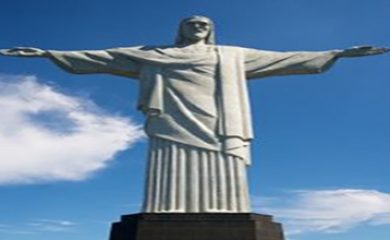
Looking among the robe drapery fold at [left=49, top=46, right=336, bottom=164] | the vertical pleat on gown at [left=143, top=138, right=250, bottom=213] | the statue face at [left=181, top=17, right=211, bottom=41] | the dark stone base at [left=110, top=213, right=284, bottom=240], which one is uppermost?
the statue face at [left=181, top=17, right=211, bottom=41]

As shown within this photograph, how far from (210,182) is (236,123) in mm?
1509

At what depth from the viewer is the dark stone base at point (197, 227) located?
42.0 feet

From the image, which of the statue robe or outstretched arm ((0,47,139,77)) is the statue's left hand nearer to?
the statue robe

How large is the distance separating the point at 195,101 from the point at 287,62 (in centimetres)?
263

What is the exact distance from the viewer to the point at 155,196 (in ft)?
45.5

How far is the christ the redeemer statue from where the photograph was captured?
547 inches

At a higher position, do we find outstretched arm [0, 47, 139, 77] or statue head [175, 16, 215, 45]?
statue head [175, 16, 215, 45]

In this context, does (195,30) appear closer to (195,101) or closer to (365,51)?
(195,101)

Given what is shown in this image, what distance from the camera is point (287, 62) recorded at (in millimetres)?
15492

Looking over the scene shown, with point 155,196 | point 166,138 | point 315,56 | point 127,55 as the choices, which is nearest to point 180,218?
point 155,196

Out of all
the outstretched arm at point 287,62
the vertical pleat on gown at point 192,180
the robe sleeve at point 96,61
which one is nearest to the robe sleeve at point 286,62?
the outstretched arm at point 287,62

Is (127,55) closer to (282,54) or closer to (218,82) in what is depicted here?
(218,82)

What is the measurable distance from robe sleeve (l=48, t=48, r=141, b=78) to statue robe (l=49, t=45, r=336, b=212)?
2cm

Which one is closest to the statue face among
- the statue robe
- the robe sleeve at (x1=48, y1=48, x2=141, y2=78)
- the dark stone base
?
the statue robe
